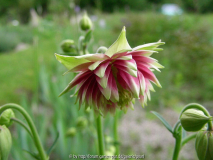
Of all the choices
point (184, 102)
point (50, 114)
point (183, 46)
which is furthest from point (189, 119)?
point (183, 46)

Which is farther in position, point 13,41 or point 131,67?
point 13,41

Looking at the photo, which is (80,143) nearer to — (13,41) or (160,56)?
(160,56)

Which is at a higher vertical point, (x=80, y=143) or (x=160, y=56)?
(x=160, y=56)

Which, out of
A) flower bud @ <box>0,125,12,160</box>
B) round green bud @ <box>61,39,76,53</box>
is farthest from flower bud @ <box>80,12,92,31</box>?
flower bud @ <box>0,125,12,160</box>

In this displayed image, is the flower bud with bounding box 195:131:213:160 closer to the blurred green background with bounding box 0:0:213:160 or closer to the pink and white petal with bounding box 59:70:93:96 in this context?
the pink and white petal with bounding box 59:70:93:96

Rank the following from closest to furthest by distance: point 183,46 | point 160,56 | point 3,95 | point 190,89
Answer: point 3,95, point 190,89, point 183,46, point 160,56

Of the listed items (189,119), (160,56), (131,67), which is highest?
(160,56)

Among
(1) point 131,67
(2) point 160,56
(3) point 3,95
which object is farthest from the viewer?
(2) point 160,56
